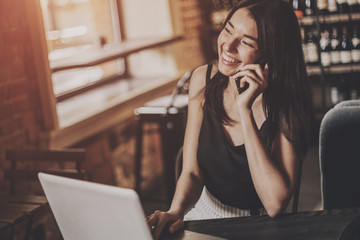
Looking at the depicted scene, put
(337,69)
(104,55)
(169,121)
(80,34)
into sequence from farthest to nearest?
(337,69) → (80,34) → (104,55) → (169,121)

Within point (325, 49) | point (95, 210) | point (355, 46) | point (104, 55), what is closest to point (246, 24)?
point (95, 210)

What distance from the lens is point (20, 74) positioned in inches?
108

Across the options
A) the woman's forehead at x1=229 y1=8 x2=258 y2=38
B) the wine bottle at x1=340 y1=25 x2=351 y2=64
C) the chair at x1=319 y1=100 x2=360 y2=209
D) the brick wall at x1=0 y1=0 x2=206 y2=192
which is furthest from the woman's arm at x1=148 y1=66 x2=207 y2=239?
the wine bottle at x1=340 y1=25 x2=351 y2=64

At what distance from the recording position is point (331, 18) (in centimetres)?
431

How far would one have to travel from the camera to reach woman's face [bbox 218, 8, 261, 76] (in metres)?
1.56

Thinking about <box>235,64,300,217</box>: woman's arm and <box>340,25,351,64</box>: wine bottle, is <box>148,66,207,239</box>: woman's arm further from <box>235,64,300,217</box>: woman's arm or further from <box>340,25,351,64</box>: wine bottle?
<box>340,25,351,64</box>: wine bottle

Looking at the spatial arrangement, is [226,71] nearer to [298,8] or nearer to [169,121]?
[169,121]

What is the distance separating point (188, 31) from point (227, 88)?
9.45 ft

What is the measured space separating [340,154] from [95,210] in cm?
118

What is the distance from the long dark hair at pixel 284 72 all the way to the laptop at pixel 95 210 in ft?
2.36

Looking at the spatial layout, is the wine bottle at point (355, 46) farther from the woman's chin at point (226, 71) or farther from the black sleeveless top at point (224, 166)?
the woman's chin at point (226, 71)

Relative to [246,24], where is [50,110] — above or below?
below

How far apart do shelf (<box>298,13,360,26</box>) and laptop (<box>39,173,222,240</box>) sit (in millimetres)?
3572

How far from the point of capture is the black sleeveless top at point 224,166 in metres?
1.67
